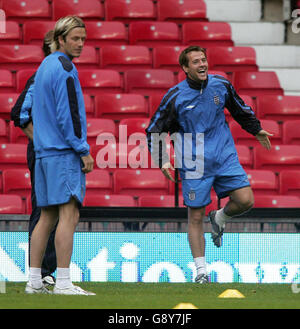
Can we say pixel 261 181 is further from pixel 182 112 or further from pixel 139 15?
pixel 139 15

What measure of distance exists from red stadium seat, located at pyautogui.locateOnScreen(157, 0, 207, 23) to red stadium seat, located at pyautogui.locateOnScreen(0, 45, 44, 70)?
2.04 m

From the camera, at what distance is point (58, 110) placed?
4809 millimetres

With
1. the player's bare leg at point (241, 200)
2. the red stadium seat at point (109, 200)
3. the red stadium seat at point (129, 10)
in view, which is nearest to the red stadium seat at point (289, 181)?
the red stadium seat at point (109, 200)

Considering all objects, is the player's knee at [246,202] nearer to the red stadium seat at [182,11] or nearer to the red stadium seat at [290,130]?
the red stadium seat at [290,130]

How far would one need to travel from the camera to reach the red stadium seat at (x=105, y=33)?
11.0 meters

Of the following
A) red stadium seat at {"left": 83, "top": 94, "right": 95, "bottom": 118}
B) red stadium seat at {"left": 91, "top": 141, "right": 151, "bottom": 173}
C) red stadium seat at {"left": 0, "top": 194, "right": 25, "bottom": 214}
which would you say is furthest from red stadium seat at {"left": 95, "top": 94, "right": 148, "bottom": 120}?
red stadium seat at {"left": 0, "top": 194, "right": 25, "bottom": 214}

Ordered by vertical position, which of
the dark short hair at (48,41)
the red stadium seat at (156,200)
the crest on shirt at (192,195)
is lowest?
the red stadium seat at (156,200)

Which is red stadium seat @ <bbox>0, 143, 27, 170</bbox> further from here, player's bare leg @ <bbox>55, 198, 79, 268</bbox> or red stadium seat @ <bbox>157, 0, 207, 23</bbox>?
player's bare leg @ <bbox>55, 198, 79, 268</bbox>

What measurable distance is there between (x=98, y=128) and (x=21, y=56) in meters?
1.86

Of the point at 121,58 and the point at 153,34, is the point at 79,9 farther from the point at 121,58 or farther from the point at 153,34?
the point at 121,58

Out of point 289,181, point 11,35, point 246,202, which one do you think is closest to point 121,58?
point 11,35

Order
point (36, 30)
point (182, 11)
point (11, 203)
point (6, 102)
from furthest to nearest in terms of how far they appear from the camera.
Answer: point (182, 11) → point (36, 30) → point (6, 102) → point (11, 203)

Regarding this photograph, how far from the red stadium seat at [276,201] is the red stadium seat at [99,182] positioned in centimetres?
152

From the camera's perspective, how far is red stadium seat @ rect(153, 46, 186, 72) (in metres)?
10.6
